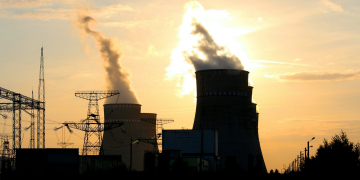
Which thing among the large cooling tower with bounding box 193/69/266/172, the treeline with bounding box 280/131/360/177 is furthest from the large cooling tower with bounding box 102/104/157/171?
the treeline with bounding box 280/131/360/177

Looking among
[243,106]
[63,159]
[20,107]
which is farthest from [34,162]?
[243,106]

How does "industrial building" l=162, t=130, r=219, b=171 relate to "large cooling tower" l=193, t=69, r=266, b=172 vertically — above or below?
below

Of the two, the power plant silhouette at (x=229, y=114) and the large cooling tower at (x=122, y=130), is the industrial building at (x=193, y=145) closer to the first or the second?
the power plant silhouette at (x=229, y=114)

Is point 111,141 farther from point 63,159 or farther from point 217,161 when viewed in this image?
point 63,159

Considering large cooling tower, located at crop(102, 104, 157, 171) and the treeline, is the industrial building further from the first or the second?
the treeline

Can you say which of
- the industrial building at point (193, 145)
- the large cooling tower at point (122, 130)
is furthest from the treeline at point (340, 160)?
the large cooling tower at point (122, 130)

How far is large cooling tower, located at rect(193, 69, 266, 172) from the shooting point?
154 feet

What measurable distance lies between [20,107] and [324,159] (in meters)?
24.3

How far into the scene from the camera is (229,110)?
4691cm

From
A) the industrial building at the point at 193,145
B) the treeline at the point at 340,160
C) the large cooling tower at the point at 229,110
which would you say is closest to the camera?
the treeline at the point at 340,160

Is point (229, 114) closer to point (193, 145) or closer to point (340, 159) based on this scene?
point (193, 145)

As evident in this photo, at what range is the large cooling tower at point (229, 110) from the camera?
4691 centimetres

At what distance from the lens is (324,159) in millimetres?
37125

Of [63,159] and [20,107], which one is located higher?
[20,107]
